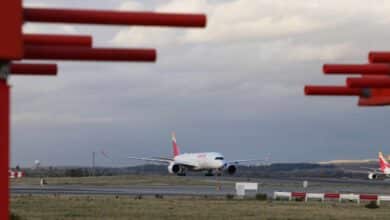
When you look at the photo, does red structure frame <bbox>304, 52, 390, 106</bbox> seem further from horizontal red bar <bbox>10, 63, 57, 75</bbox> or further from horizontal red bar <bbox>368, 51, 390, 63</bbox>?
horizontal red bar <bbox>10, 63, 57, 75</bbox>

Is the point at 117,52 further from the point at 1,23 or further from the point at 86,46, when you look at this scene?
the point at 1,23

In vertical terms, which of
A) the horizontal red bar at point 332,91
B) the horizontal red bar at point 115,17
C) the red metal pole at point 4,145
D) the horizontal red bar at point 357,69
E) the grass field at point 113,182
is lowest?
the grass field at point 113,182

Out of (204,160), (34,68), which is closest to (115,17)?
(34,68)

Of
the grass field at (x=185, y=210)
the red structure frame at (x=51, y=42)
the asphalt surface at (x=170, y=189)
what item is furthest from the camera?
the asphalt surface at (x=170, y=189)

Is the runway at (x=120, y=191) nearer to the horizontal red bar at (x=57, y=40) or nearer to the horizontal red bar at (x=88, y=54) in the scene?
the horizontal red bar at (x=88, y=54)

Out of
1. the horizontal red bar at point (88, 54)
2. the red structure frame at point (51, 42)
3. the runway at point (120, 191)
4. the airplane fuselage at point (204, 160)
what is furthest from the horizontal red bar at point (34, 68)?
the airplane fuselage at point (204, 160)

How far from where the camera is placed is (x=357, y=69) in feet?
33.3

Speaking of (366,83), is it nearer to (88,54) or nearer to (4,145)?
(88,54)

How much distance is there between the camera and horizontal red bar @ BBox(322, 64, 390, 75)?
9.88 m

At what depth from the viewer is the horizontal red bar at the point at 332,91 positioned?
10.4 m

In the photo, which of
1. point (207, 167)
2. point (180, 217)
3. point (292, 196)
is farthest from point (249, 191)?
point (207, 167)

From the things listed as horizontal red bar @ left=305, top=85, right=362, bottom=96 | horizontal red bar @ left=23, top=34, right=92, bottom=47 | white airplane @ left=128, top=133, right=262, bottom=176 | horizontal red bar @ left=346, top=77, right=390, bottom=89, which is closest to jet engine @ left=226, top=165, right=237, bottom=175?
white airplane @ left=128, top=133, right=262, bottom=176

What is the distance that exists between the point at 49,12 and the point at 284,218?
85.8ft

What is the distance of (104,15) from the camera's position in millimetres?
9523
